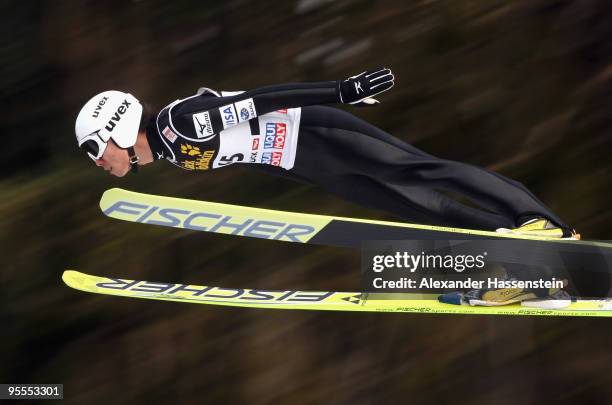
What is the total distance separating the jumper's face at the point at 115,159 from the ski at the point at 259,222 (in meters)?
0.11

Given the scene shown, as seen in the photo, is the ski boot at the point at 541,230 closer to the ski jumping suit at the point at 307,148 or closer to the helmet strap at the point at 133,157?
the ski jumping suit at the point at 307,148

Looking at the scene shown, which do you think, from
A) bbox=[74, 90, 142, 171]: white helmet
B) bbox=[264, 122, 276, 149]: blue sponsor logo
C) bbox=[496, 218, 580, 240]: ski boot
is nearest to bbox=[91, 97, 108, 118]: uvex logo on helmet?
bbox=[74, 90, 142, 171]: white helmet

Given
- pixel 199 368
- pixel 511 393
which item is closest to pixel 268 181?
pixel 199 368

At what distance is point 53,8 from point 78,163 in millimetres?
862

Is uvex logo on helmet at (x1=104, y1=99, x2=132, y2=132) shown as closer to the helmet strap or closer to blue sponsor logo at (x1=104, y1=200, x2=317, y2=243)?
the helmet strap

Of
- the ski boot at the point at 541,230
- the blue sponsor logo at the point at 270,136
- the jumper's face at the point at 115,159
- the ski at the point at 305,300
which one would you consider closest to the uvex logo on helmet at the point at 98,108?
the jumper's face at the point at 115,159

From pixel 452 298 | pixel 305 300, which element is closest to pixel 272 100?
pixel 305 300

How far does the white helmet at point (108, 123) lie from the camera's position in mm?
3664

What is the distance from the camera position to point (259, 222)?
388cm

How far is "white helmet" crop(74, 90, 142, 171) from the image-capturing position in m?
3.66

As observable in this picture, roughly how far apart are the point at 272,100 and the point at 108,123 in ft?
2.12

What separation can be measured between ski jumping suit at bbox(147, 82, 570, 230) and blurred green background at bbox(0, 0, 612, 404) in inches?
56.0

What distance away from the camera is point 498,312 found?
405cm

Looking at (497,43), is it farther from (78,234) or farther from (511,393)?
(78,234)
